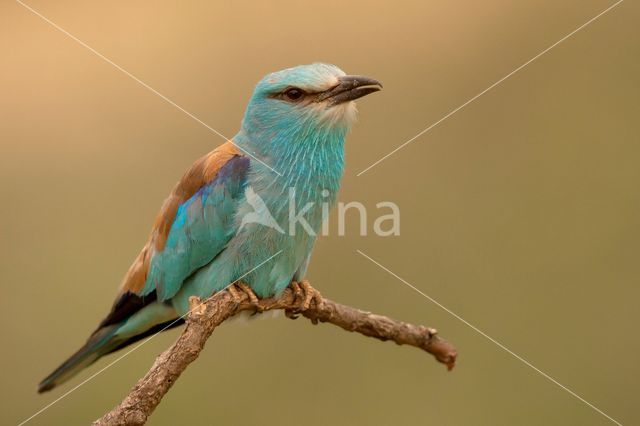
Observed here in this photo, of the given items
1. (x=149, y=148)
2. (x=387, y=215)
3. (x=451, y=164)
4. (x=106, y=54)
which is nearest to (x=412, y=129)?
(x=451, y=164)

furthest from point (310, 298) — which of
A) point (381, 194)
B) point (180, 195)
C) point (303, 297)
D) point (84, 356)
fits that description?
point (381, 194)

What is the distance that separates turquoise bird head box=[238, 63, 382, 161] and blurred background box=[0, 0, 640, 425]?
148 centimetres

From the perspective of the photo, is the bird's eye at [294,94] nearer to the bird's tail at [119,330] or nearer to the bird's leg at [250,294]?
the bird's leg at [250,294]

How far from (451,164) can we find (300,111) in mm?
2068

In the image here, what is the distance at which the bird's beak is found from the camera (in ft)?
10.4

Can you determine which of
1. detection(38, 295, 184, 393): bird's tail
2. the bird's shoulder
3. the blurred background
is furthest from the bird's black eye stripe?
the blurred background

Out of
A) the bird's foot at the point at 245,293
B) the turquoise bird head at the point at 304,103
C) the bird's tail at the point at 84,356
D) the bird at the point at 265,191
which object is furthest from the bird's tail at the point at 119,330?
the turquoise bird head at the point at 304,103

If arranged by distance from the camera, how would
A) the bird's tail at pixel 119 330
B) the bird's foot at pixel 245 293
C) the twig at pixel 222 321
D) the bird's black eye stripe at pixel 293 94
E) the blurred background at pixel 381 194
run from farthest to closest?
the blurred background at pixel 381 194, the bird's tail at pixel 119 330, the bird's black eye stripe at pixel 293 94, the bird's foot at pixel 245 293, the twig at pixel 222 321

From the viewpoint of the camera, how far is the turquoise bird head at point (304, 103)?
317 centimetres

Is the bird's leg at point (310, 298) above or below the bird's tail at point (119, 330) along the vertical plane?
above

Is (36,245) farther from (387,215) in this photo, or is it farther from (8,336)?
(387,215)

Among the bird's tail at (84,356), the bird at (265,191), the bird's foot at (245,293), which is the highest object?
the bird at (265,191)

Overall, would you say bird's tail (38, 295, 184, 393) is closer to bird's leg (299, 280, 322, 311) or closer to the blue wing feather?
the blue wing feather

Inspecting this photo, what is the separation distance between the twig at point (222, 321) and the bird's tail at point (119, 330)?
1.57ft
